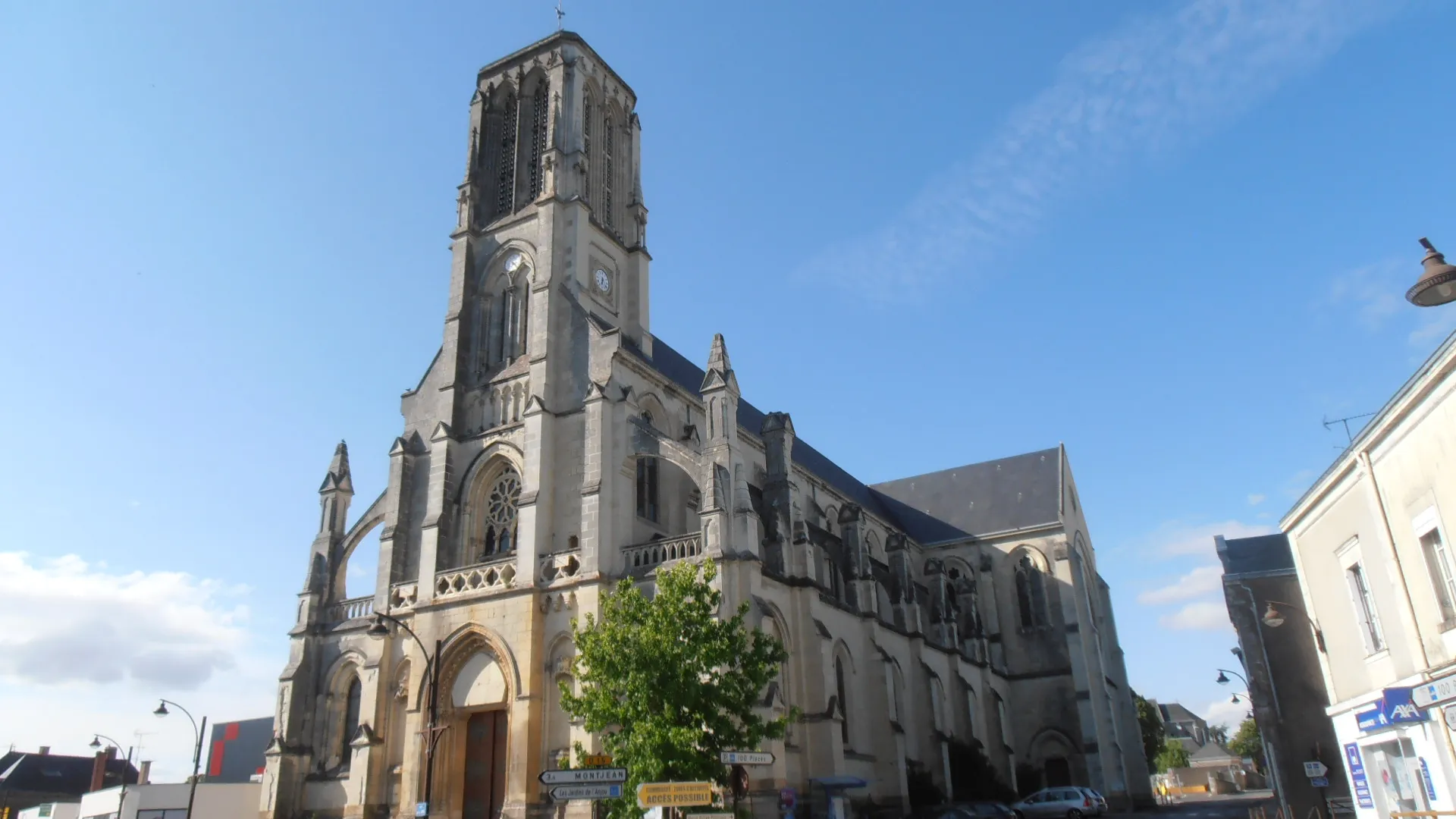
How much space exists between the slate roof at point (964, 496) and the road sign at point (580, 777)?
29222 millimetres

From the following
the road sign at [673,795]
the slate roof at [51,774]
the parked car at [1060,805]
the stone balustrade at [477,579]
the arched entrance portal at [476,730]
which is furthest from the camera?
the slate roof at [51,774]

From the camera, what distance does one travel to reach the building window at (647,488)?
2805 centimetres

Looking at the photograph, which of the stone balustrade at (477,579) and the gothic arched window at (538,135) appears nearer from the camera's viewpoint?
the stone balustrade at (477,579)

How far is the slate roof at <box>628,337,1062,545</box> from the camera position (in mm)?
48844

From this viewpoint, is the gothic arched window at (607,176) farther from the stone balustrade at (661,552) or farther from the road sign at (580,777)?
the road sign at (580,777)

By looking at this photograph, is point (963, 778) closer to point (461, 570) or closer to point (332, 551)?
point (461, 570)

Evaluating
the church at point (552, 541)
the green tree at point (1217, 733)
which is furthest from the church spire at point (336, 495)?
the green tree at point (1217, 733)

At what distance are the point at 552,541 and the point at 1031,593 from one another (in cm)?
2877

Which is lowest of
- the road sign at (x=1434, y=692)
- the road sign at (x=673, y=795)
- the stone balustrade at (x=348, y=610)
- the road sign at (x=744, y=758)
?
the road sign at (x=673, y=795)

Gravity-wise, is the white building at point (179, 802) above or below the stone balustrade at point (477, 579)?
below

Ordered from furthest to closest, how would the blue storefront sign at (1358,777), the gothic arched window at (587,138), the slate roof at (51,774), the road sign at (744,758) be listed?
the slate roof at (51,774) < the gothic arched window at (587,138) < the road sign at (744,758) < the blue storefront sign at (1358,777)

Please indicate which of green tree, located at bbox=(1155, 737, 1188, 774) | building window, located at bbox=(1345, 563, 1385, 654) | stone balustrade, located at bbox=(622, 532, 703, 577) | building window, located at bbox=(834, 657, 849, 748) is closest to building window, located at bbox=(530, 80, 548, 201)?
stone balustrade, located at bbox=(622, 532, 703, 577)

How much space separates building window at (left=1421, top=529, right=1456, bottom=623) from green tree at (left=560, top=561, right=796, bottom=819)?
11033mm

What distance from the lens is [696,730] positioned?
17.9m
